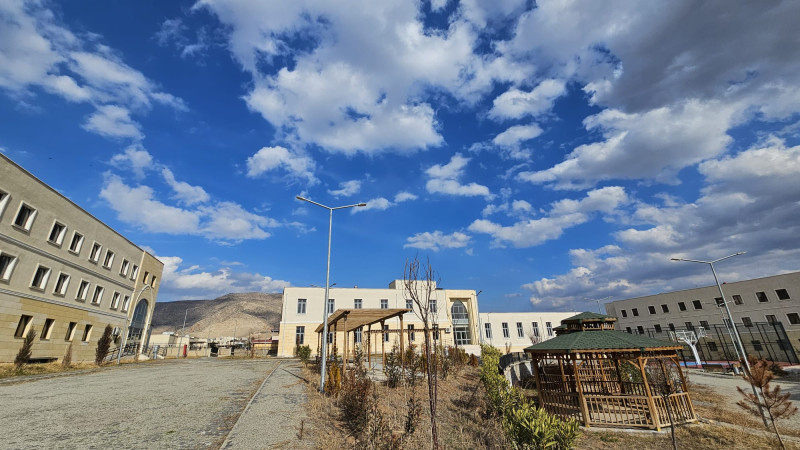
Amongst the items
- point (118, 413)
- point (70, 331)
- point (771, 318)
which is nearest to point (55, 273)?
point (70, 331)

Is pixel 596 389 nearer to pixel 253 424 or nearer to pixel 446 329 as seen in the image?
pixel 253 424

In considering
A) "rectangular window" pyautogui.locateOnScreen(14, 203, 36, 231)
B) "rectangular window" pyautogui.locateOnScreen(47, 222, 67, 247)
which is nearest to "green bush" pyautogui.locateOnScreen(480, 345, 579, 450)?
"rectangular window" pyautogui.locateOnScreen(14, 203, 36, 231)

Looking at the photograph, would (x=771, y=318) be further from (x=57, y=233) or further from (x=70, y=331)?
(x=57, y=233)

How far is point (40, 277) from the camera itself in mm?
21859

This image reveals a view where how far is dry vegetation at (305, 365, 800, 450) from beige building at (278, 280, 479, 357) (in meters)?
23.1

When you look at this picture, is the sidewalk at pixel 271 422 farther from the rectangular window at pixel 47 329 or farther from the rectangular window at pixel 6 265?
the rectangular window at pixel 47 329

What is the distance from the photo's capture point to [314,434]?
324 inches

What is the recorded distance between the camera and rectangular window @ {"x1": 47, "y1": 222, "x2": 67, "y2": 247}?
75.1 feet

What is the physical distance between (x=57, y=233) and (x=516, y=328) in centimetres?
5317

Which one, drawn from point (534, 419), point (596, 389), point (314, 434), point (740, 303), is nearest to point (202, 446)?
point (314, 434)

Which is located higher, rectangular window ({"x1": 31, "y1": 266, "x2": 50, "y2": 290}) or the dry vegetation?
rectangular window ({"x1": 31, "y1": 266, "x2": 50, "y2": 290})

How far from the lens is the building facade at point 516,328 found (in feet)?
164

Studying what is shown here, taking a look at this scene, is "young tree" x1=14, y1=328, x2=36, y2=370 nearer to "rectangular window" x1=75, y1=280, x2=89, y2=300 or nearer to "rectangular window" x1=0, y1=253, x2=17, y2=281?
"rectangular window" x1=0, y1=253, x2=17, y2=281

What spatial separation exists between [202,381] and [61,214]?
59.7ft
